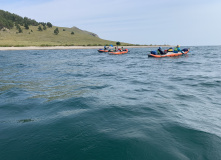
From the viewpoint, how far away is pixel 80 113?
6.27m

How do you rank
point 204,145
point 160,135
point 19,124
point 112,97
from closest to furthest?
point 204,145 → point 160,135 → point 19,124 → point 112,97

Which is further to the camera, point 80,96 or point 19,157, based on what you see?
point 80,96

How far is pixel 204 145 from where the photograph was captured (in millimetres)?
4203

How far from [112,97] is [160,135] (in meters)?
3.77

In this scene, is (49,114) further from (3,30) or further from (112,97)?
(3,30)

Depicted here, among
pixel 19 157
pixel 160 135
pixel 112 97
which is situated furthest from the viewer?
pixel 112 97

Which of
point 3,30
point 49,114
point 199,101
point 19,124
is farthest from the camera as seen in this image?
point 3,30

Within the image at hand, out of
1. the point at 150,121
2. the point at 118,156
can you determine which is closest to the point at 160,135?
the point at 150,121

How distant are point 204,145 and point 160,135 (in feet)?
3.50

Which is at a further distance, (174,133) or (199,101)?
(199,101)

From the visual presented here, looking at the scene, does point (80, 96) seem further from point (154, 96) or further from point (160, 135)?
point (160, 135)

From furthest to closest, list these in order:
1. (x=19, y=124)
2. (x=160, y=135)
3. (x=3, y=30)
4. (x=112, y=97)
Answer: (x=3, y=30) < (x=112, y=97) < (x=19, y=124) < (x=160, y=135)

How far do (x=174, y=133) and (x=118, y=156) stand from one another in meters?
1.98

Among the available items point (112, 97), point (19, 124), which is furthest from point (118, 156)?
point (112, 97)
